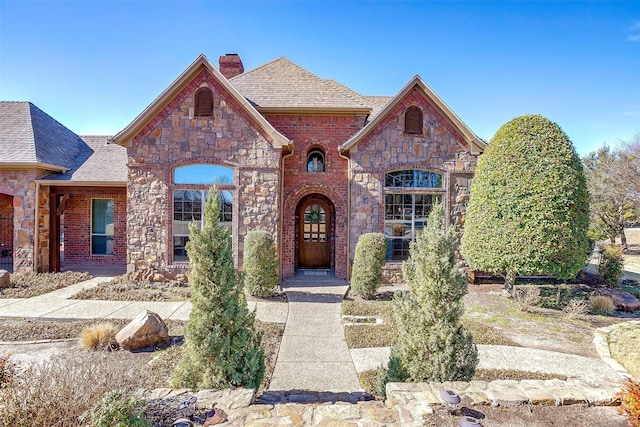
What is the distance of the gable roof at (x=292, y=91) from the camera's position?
11.4 m

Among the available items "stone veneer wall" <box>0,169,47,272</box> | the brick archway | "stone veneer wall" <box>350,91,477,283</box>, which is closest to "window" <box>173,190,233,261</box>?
the brick archway

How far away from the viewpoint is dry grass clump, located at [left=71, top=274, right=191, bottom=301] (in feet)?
29.8

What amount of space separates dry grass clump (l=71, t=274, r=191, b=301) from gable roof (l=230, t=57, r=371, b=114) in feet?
21.7

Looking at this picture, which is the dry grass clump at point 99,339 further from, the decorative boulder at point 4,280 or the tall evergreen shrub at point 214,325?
the decorative boulder at point 4,280

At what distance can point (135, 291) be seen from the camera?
31.5ft

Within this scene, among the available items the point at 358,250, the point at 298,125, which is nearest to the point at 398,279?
the point at 358,250

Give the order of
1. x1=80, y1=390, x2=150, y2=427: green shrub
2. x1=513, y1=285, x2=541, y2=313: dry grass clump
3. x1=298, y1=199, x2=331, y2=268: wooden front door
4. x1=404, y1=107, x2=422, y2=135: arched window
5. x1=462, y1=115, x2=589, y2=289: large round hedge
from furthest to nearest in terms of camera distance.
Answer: x1=298, y1=199, x2=331, y2=268: wooden front door < x1=404, y1=107, x2=422, y2=135: arched window < x1=513, y1=285, x2=541, y2=313: dry grass clump < x1=462, y1=115, x2=589, y2=289: large round hedge < x1=80, y1=390, x2=150, y2=427: green shrub

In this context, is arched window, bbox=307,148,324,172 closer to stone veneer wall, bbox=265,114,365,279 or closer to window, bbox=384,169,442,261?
stone veneer wall, bbox=265,114,365,279

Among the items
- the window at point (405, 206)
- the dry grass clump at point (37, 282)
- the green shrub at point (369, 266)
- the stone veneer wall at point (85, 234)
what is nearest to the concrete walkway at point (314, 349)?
the green shrub at point (369, 266)

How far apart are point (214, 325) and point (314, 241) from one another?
8.99 m

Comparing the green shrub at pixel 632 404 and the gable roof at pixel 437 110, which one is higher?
the gable roof at pixel 437 110

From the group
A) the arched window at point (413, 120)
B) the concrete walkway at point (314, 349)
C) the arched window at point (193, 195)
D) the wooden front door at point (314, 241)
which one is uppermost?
the arched window at point (413, 120)

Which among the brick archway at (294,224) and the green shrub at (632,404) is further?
the brick archway at (294,224)

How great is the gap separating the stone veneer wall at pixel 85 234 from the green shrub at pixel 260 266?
283 inches
